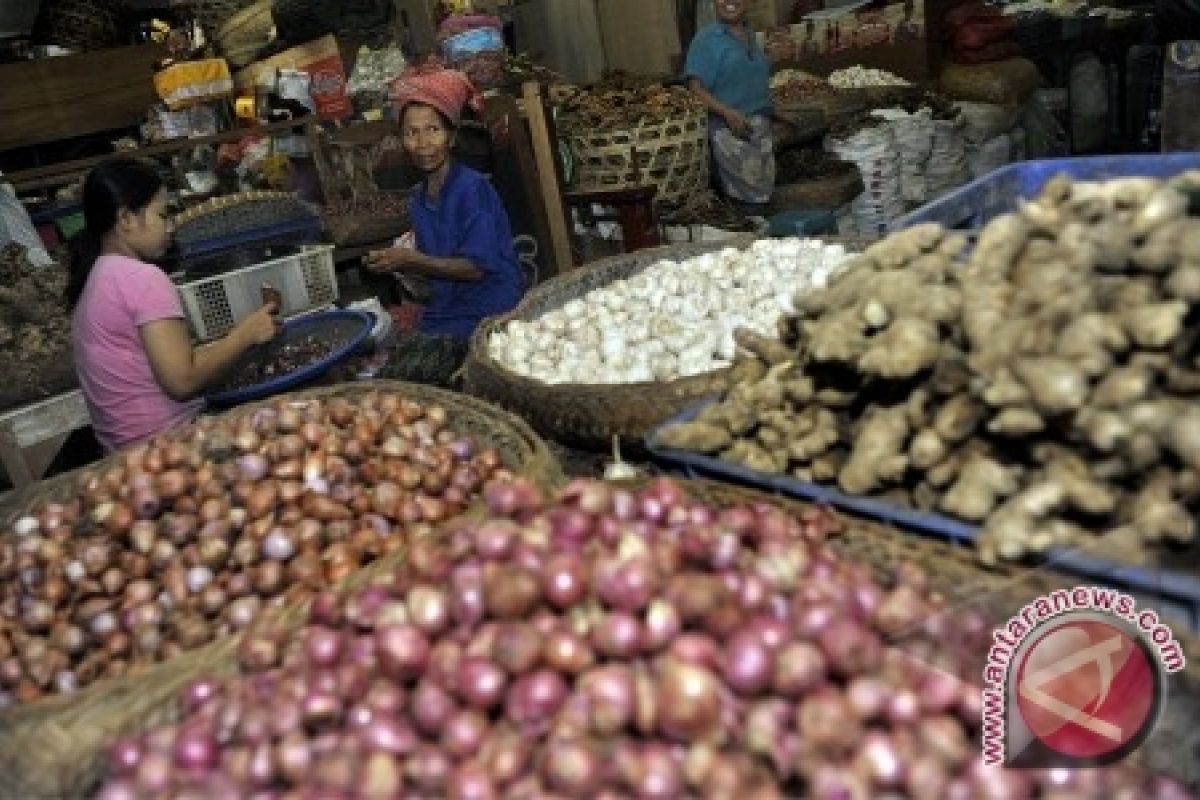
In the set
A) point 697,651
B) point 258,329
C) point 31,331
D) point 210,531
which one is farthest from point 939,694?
point 31,331

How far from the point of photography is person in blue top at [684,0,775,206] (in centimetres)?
619

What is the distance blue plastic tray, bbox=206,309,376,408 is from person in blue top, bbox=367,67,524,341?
292 millimetres

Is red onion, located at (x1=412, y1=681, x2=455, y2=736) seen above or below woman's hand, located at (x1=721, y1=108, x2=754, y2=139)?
below

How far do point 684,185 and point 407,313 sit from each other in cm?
236

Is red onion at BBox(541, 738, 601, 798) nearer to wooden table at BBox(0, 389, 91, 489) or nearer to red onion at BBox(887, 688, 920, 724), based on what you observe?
red onion at BBox(887, 688, 920, 724)

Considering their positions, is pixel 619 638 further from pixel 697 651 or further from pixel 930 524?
pixel 930 524

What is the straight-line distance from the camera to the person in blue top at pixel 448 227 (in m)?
3.96

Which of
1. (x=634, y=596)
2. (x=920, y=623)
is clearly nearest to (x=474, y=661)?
(x=634, y=596)

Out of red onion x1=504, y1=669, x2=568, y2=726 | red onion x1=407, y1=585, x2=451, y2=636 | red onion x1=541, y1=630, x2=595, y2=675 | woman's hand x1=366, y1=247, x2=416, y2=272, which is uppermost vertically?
woman's hand x1=366, y1=247, x2=416, y2=272

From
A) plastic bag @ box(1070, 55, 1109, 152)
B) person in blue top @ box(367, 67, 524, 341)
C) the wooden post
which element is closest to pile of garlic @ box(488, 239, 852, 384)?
person in blue top @ box(367, 67, 524, 341)

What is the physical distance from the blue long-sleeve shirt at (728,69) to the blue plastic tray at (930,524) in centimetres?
455

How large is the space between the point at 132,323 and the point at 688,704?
2700 mm

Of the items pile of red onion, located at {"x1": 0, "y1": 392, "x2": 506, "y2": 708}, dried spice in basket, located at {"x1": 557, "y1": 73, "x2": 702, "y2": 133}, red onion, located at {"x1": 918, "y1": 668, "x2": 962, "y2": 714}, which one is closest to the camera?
red onion, located at {"x1": 918, "y1": 668, "x2": 962, "y2": 714}

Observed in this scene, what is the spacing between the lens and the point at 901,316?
1.77 metres
